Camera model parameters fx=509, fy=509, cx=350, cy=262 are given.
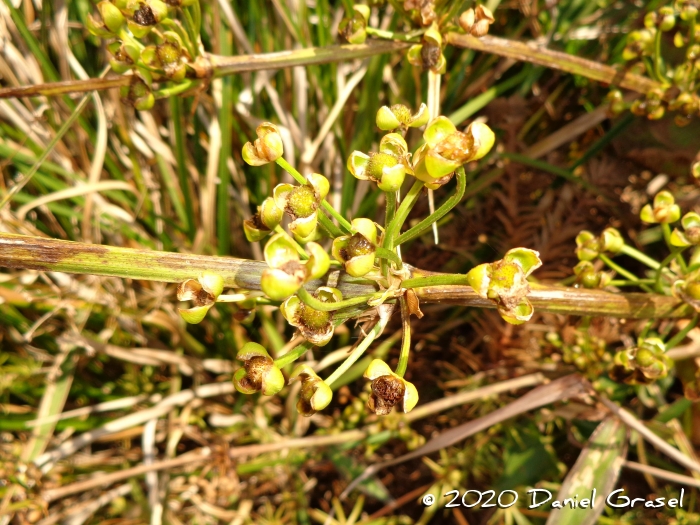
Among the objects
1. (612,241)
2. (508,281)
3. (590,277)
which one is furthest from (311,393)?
(612,241)

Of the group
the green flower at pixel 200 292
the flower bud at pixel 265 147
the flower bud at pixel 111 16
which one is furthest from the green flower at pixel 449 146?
the flower bud at pixel 111 16

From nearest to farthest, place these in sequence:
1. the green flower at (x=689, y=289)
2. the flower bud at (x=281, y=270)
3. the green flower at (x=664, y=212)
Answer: the flower bud at (x=281, y=270), the green flower at (x=689, y=289), the green flower at (x=664, y=212)

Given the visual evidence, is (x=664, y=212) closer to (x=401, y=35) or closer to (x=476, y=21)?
(x=476, y=21)

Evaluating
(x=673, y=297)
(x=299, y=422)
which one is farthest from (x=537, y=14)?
(x=299, y=422)

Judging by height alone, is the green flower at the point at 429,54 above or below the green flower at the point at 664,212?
above

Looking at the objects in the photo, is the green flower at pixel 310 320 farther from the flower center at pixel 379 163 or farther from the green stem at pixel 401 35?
the green stem at pixel 401 35
